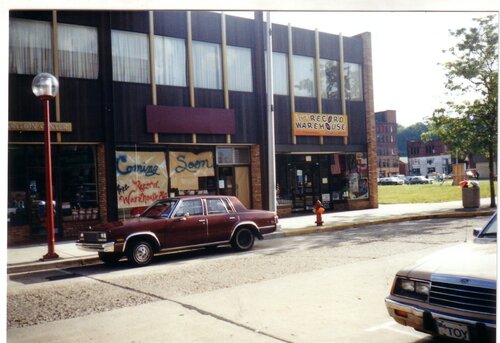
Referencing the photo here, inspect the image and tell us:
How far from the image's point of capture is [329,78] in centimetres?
566

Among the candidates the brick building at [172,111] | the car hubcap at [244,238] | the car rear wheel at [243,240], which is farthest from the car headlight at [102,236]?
the car hubcap at [244,238]

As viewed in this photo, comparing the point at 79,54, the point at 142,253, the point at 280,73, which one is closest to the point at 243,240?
the point at 142,253

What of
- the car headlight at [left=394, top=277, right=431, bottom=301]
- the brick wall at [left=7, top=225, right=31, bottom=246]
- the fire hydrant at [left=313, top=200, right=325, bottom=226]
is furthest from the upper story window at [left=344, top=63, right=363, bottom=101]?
the brick wall at [left=7, top=225, right=31, bottom=246]

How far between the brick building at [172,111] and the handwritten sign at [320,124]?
0.05ft

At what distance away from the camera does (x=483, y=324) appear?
2889 mm

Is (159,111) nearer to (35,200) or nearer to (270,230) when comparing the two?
(35,200)

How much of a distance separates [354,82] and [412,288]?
281cm

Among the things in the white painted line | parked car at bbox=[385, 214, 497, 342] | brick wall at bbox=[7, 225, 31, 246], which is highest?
brick wall at bbox=[7, 225, 31, 246]

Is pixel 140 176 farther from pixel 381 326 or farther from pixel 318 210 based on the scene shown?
pixel 381 326

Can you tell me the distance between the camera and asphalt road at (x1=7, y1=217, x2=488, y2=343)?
12.0 ft

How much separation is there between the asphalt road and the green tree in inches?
35.6

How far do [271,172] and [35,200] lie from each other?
124 inches

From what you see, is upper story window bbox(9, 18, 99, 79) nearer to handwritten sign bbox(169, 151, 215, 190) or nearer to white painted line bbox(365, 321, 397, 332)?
handwritten sign bbox(169, 151, 215, 190)
